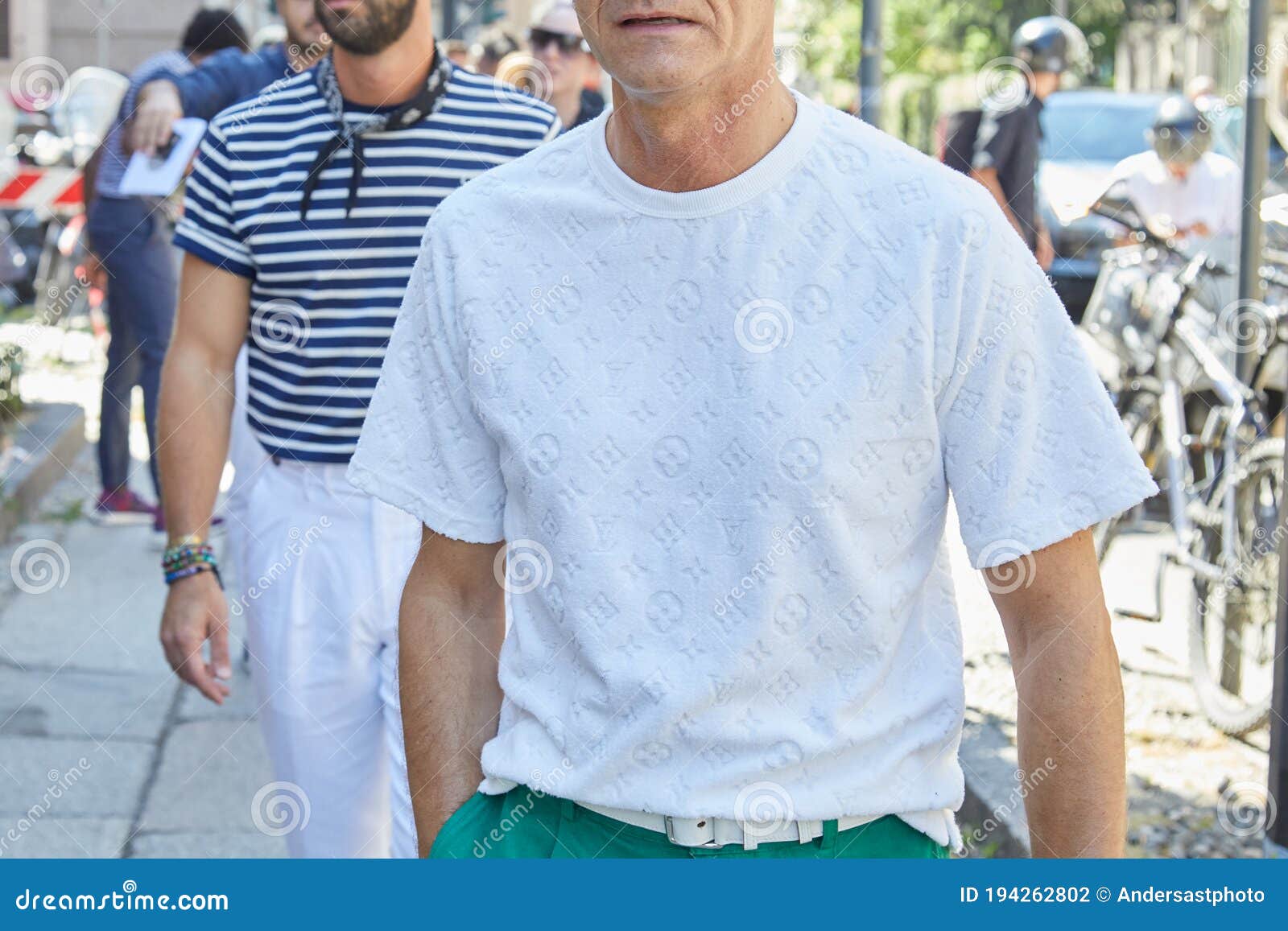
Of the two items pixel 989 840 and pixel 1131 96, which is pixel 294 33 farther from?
pixel 1131 96

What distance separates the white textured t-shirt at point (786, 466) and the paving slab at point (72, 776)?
370 cm

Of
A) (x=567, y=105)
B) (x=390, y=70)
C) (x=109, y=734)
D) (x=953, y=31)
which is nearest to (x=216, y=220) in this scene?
(x=390, y=70)

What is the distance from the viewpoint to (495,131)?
3.50 meters

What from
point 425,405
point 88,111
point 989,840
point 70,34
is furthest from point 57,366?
point 70,34

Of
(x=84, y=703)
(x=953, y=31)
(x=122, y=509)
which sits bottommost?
(x=953, y=31)

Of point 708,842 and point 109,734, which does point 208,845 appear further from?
point 708,842

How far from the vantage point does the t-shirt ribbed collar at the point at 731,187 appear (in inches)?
78.7

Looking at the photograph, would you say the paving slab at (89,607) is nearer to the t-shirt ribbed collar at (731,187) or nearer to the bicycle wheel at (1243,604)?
the bicycle wheel at (1243,604)

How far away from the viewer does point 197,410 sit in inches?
136

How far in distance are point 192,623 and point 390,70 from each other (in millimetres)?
1054

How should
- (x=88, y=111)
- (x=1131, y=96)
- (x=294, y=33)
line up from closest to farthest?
(x=294, y=33) < (x=88, y=111) < (x=1131, y=96)

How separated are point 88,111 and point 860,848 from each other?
16.3 metres

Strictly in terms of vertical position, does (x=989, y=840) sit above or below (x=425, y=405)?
below

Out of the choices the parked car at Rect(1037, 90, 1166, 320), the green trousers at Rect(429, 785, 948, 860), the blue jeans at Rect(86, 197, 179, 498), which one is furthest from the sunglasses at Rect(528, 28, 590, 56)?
the parked car at Rect(1037, 90, 1166, 320)
